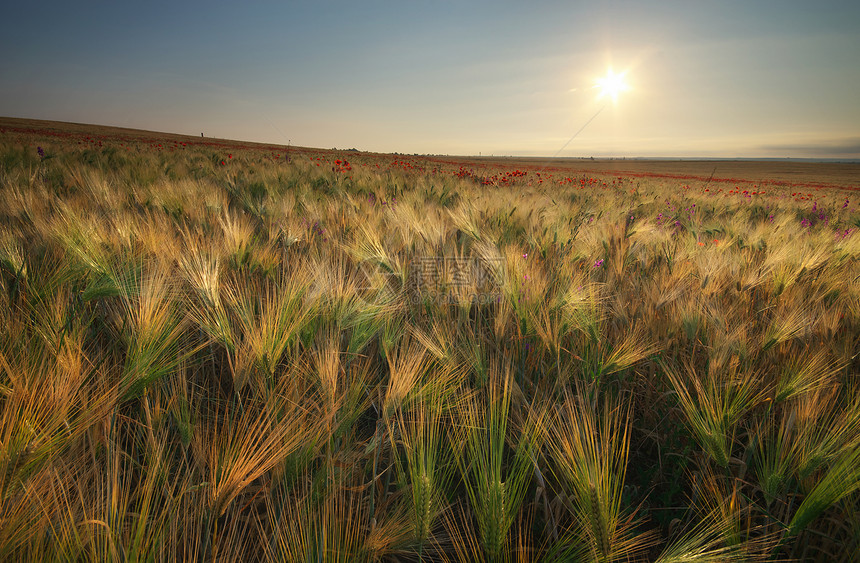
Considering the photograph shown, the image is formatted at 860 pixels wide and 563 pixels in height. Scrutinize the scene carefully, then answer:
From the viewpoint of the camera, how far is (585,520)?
744 mm

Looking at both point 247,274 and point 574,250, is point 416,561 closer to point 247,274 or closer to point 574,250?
point 247,274

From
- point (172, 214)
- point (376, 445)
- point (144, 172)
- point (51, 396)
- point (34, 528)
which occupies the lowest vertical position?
point (376, 445)

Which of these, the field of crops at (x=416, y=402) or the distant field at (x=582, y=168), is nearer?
the field of crops at (x=416, y=402)

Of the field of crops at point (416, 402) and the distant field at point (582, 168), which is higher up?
the distant field at point (582, 168)

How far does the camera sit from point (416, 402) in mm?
1105

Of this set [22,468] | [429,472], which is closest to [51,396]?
[22,468]

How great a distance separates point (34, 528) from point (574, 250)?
2590mm

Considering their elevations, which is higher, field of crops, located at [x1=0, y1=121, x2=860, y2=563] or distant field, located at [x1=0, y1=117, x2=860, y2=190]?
distant field, located at [x1=0, y1=117, x2=860, y2=190]

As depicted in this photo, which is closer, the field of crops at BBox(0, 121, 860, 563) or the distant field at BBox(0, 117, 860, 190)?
the field of crops at BBox(0, 121, 860, 563)

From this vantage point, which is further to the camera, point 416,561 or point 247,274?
point 247,274

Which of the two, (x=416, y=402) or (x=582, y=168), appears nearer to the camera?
(x=416, y=402)

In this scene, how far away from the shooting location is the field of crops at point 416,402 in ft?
2.38

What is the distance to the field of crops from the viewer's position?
0.72m

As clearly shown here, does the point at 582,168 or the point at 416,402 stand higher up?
the point at 582,168
